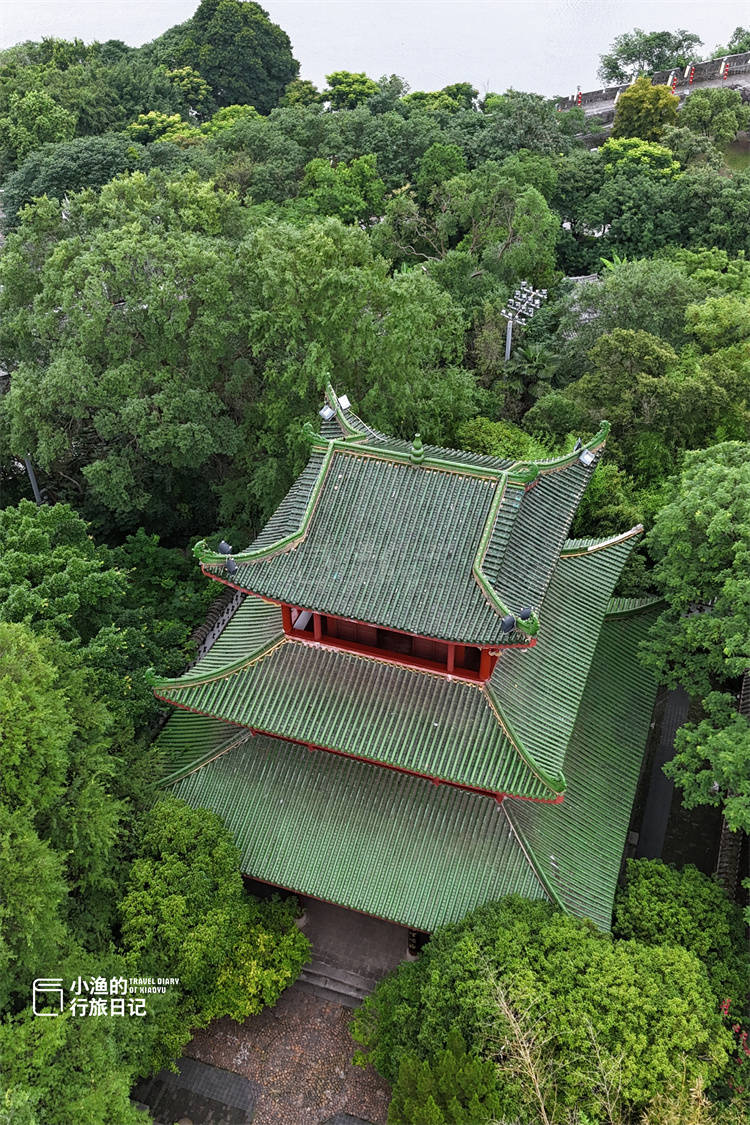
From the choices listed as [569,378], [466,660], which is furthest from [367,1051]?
[569,378]

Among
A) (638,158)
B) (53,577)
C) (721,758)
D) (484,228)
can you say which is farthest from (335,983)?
(638,158)

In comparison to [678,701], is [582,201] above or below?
above

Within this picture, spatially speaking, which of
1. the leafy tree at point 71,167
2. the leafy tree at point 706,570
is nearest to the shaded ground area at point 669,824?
the leafy tree at point 706,570

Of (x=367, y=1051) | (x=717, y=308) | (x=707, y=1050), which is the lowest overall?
(x=367, y=1051)

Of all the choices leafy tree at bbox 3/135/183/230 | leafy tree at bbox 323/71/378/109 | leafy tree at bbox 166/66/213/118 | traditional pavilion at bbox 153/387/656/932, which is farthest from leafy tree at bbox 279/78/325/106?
traditional pavilion at bbox 153/387/656/932

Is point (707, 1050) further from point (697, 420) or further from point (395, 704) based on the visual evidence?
point (697, 420)

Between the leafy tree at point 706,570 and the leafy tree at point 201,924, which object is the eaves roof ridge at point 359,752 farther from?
the leafy tree at point 706,570
